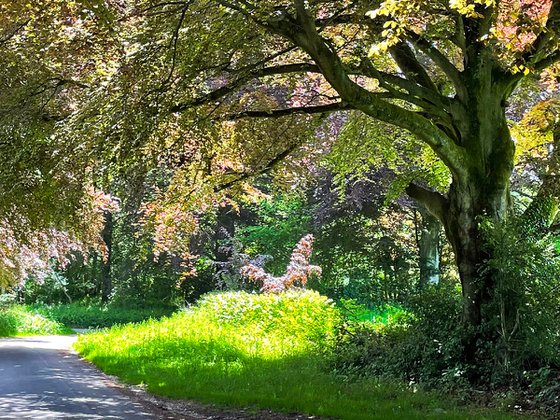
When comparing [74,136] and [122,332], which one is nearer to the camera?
[74,136]

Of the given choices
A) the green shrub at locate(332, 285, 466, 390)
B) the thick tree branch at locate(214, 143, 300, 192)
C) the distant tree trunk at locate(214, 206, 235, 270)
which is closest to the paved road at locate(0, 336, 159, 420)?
the green shrub at locate(332, 285, 466, 390)

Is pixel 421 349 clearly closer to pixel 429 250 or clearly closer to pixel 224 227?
pixel 429 250

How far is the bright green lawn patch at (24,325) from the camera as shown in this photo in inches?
987

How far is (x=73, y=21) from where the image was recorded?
9.47 meters

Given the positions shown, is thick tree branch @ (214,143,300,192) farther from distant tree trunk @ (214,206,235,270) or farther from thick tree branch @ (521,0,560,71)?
distant tree trunk @ (214,206,235,270)

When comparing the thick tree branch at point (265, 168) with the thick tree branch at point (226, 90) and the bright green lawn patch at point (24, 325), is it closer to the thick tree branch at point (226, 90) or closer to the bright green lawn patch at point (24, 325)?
the thick tree branch at point (226, 90)

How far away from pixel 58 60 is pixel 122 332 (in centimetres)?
1037

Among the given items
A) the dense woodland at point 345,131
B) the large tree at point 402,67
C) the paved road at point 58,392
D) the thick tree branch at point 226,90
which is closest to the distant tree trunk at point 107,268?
the paved road at point 58,392

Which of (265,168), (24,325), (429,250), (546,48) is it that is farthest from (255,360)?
(24,325)

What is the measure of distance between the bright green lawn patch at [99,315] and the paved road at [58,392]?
17.2 meters

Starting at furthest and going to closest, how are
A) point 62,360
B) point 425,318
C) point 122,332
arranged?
point 122,332 < point 62,360 < point 425,318

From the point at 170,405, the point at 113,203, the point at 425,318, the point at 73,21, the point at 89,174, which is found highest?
the point at 73,21

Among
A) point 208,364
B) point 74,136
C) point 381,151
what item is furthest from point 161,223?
point 74,136

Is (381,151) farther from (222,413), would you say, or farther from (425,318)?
(222,413)
